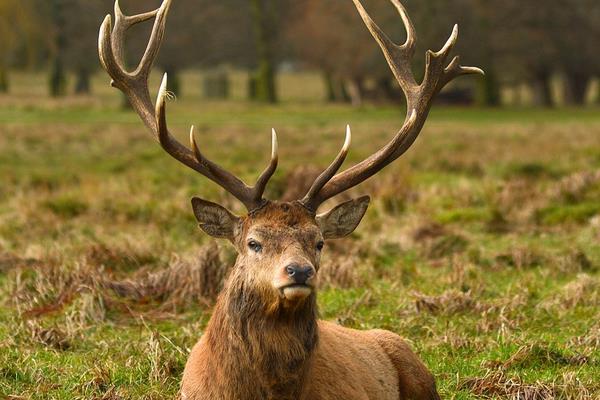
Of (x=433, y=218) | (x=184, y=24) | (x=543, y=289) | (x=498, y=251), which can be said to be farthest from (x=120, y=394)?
(x=184, y=24)

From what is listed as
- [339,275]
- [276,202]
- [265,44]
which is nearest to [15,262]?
[339,275]

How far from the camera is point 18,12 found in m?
24.9

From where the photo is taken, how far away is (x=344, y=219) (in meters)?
6.48

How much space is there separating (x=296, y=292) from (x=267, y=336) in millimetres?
445

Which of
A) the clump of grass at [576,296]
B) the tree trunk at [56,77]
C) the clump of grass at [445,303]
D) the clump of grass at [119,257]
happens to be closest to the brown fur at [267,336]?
the clump of grass at [445,303]

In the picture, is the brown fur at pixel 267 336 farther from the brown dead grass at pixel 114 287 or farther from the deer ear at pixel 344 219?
the brown dead grass at pixel 114 287

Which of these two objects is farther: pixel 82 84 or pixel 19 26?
pixel 82 84

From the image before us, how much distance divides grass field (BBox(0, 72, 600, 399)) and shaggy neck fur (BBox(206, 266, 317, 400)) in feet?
3.91

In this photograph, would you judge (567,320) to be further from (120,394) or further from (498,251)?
(120,394)

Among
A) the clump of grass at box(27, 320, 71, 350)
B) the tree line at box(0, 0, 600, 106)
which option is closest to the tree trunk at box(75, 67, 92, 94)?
the tree line at box(0, 0, 600, 106)

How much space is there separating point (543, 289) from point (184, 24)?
4268 centimetres

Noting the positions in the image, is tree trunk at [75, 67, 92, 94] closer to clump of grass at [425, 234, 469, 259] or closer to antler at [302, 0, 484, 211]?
clump of grass at [425, 234, 469, 259]

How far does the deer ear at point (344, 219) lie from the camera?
6.42 metres

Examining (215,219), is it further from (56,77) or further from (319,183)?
(56,77)
